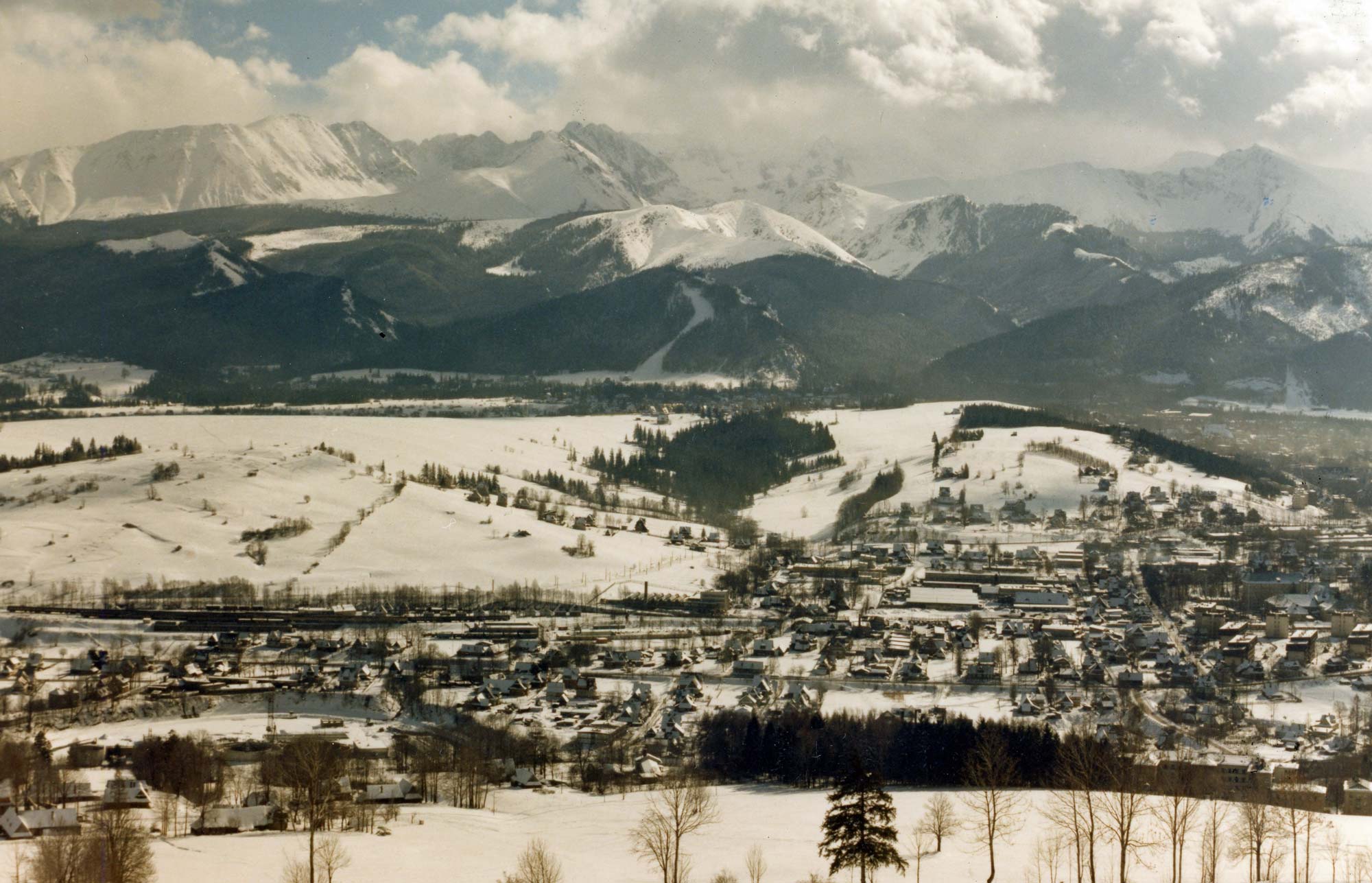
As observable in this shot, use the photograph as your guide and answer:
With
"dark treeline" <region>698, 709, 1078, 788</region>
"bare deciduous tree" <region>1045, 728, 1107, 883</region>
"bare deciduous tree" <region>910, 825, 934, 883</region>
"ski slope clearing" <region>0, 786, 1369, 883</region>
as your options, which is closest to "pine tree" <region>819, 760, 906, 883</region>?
"ski slope clearing" <region>0, 786, 1369, 883</region>

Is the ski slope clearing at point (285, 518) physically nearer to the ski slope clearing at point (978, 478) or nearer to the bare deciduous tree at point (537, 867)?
the ski slope clearing at point (978, 478)

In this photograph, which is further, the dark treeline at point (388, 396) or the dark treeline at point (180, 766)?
the dark treeline at point (388, 396)

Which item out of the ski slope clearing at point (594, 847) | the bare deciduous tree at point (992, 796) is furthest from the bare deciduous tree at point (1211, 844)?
the bare deciduous tree at point (992, 796)

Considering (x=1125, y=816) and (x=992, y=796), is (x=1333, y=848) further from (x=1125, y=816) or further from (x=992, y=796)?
(x=992, y=796)

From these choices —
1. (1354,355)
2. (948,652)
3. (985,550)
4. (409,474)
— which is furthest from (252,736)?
(1354,355)

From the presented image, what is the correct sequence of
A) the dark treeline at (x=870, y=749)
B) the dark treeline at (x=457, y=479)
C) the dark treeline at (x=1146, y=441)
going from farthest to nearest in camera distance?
the dark treeline at (x=1146, y=441) < the dark treeline at (x=457, y=479) < the dark treeline at (x=870, y=749)
